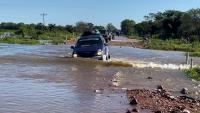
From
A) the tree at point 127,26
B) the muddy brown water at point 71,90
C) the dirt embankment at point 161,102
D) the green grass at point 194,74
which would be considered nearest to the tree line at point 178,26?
the tree at point 127,26

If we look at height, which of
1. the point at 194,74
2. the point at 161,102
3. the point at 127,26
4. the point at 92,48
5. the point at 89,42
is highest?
the point at 127,26

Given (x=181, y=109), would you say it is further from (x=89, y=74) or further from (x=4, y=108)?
(x=89, y=74)

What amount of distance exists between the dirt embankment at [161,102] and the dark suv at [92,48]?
1306 centimetres

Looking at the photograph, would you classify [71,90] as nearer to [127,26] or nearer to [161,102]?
[161,102]

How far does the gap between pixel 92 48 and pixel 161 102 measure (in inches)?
604

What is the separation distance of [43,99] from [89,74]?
26.5ft

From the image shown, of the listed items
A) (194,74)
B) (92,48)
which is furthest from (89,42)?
(194,74)

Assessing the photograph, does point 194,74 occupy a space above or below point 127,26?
below

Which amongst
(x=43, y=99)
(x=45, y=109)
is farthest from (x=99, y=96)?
(x=45, y=109)

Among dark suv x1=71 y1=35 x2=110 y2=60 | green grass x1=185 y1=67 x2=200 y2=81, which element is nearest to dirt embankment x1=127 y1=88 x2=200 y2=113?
green grass x1=185 y1=67 x2=200 y2=81

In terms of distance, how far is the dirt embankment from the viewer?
1170 cm

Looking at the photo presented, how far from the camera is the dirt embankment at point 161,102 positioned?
38.4 ft

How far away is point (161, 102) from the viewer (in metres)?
12.7

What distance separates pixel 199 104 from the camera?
12633 mm
